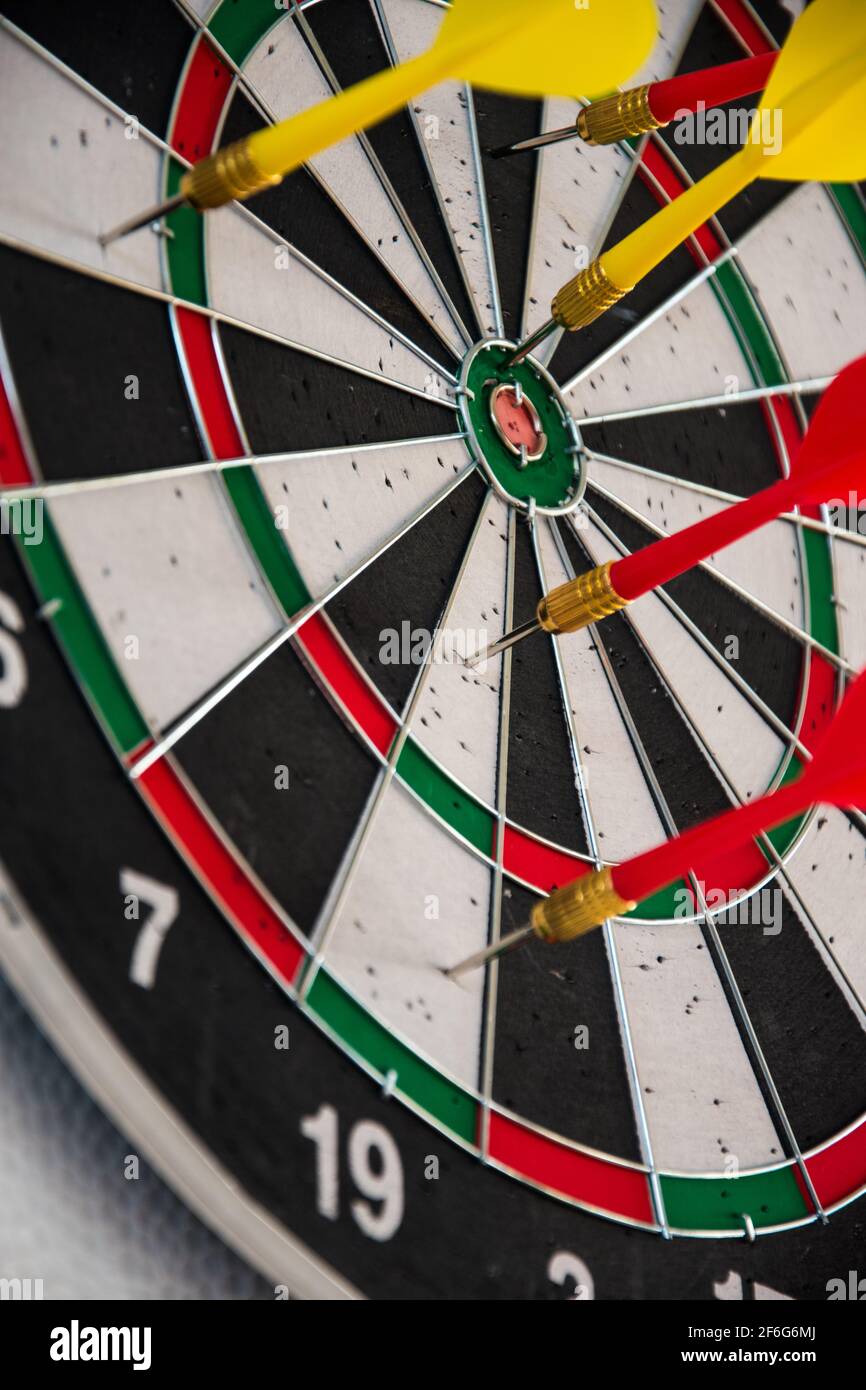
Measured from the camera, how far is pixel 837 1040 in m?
4.16

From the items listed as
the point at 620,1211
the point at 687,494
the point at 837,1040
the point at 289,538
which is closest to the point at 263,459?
the point at 289,538

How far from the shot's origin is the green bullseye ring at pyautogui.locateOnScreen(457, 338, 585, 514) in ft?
13.0

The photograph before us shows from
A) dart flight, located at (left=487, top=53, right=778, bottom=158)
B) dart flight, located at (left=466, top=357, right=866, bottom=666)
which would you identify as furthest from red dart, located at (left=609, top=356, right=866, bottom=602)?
dart flight, located at (left=487, top=53, right=778, bottom=158)

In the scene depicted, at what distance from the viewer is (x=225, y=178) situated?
3045 mm

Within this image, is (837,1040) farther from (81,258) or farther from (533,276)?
(81,258)

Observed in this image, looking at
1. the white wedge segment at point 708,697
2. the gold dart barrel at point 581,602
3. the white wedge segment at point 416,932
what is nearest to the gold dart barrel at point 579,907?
the white wedge segment at point 416,932

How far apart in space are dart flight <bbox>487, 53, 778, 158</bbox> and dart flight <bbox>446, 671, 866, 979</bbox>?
5.43 feet

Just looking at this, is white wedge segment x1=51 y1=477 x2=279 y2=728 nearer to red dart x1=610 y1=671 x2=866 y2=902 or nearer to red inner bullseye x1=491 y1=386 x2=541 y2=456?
red dart x1=610 y1=671 x2=866 y2=902

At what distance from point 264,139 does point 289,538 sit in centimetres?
82

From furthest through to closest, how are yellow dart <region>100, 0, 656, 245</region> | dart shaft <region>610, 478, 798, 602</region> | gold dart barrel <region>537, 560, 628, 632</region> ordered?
gold dart barrel <region>537, 560, 628, 632</region> < dart shaft <region>610, 478, 798, 602</region> < yellow dart <region>100, 0, 656, 245</region>

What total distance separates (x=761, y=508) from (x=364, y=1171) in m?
1.56

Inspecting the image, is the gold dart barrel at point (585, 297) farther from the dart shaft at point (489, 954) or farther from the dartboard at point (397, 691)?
the dart shaft at point (489, 954)

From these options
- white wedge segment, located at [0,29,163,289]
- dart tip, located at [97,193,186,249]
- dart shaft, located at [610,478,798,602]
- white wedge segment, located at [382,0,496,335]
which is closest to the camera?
white wedge segment, located at [0,29,163,289]

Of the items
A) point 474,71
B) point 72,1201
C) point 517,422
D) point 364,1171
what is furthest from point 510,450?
point 72,1201
